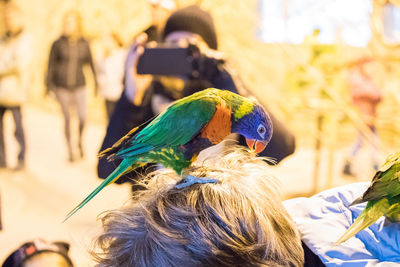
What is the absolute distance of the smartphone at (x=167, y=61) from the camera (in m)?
1.03

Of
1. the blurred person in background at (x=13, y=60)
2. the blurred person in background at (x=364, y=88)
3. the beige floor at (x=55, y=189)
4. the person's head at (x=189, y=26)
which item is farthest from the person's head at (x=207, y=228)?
the blurred person in background at (x=364, y=88)

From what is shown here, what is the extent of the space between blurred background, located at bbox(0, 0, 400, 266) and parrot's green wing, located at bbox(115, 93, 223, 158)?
0.18 metres

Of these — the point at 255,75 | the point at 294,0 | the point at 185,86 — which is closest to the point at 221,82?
the point at 185,86

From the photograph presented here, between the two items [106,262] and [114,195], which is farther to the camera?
[114,195]

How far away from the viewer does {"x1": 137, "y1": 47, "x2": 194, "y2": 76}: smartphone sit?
103 cm

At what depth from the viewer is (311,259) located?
0.52 meters

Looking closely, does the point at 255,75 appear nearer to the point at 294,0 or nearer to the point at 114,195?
the point at 294,0

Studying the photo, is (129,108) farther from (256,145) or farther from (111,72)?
(111,72)

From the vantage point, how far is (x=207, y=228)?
1.50 feet

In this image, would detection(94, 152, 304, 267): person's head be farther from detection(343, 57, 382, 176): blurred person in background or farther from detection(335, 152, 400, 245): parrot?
detection(343, 57, 382, 176): blurred person in background

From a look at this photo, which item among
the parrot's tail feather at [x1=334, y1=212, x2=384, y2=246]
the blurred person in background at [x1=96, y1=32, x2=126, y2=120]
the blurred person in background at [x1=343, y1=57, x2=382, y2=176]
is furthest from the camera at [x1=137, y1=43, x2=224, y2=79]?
the blurred person in background at [x1=343, y1=57, x2=382, y2=176]

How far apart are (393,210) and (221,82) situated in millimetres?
569

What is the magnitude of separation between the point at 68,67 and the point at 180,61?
8.20 feet

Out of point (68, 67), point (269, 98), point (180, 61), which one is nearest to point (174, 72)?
point (180, 61)
